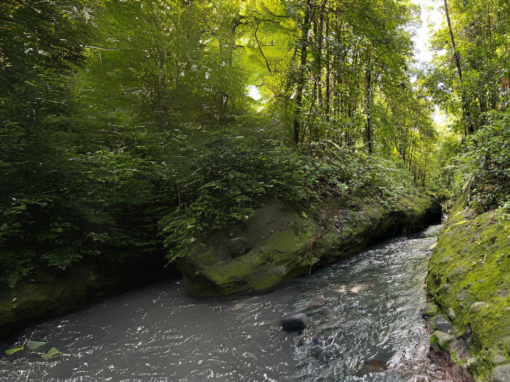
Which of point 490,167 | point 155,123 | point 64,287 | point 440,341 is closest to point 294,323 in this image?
point 440,341

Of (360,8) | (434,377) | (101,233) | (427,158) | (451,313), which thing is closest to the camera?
(434,377)

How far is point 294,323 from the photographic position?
3.50 m

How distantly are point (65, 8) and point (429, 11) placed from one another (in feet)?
52.1

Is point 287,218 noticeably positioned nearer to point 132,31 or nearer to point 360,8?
point 132,31

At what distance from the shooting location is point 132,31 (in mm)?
5113

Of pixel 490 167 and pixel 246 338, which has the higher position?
pixel 490 167

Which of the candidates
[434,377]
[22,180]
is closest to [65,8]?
[22,180]

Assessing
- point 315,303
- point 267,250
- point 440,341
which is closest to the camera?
point 440,341

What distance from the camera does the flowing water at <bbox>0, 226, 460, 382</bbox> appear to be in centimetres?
276

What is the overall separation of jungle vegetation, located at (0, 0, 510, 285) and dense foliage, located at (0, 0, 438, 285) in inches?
0.9

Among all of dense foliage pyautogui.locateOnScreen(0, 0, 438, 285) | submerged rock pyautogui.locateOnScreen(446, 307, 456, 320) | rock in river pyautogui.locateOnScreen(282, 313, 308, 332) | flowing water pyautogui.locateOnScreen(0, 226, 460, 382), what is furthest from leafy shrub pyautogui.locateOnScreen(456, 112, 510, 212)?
rock in river pyautogui.locateOnScreen(282, 313, 308, 332)

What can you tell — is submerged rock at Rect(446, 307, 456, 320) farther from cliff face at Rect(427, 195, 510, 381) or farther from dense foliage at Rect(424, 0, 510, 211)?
dense foliage at Rect(424, 0, 510, 211)

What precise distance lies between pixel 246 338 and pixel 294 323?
696 mm

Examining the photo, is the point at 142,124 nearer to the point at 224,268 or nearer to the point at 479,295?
the point at 224,268
